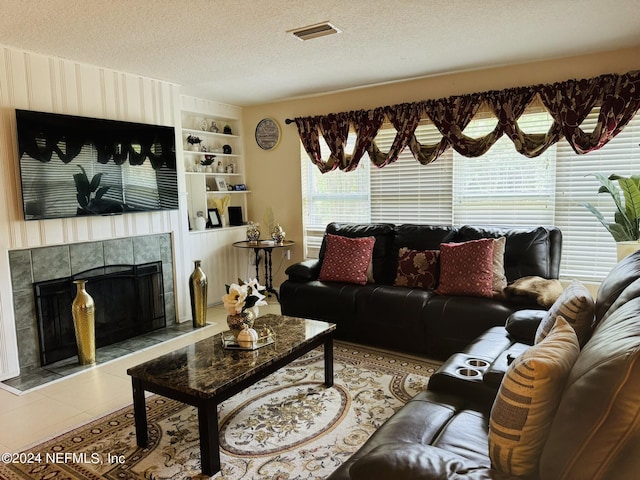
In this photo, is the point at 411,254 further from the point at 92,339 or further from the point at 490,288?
the point at 92,339

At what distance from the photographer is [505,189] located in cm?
415

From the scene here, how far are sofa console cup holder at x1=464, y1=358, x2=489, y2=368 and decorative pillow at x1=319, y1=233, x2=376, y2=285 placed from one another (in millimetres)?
1799

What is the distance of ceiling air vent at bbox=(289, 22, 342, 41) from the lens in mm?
2943

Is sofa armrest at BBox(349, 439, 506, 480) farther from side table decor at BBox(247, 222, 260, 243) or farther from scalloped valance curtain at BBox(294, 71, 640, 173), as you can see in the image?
side table decor at BBox(247, 222, 260, 243)

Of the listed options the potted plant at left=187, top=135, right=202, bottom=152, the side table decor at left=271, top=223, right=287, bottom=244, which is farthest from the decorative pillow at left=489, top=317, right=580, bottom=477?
the potted plant at left=187, top=135, right=202, bottom=152

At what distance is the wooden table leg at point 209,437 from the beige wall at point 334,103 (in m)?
3.44

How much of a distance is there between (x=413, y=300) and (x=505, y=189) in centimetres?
152

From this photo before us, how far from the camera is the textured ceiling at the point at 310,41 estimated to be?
2641 mm

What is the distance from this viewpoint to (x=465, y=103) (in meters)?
4.12

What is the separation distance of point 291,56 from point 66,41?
1628 mm

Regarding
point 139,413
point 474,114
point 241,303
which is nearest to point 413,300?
point 241,303

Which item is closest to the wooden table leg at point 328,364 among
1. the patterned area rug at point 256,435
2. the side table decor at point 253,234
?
the patterned area rug at point 256,435

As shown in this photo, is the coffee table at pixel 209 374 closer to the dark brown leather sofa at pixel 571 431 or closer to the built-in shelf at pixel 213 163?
the dark brown leather sofa at pixel 571 431

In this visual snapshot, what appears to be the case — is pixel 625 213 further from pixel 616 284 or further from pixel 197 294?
pixel 197 294
